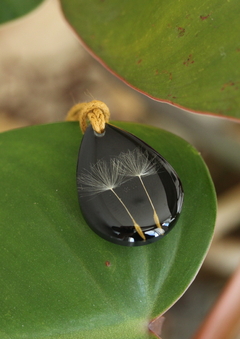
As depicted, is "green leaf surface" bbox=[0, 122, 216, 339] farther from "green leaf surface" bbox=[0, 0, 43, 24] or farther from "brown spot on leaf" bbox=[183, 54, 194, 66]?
"green leaf surface" bbox=[0, 0, 43, 24]

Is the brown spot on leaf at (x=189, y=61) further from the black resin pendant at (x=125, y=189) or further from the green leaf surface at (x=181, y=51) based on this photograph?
the black resin pendant at (x=125, y=189)

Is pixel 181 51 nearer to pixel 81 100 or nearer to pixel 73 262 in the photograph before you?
pixel 73 262

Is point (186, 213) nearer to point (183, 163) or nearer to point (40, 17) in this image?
point (183, 163)

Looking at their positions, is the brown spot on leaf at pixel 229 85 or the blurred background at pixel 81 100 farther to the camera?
the blurred background at pixel 81 100

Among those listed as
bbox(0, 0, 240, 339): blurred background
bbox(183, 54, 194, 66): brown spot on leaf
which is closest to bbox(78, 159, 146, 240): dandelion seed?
bbox(183, 54, 194, 66): brown spot on leaf

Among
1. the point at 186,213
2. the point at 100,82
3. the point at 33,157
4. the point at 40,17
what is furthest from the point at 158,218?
the point at 40,17

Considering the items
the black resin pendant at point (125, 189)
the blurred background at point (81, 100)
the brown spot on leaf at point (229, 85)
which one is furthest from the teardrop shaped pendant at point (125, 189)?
the blurred background at point (81, 100)
